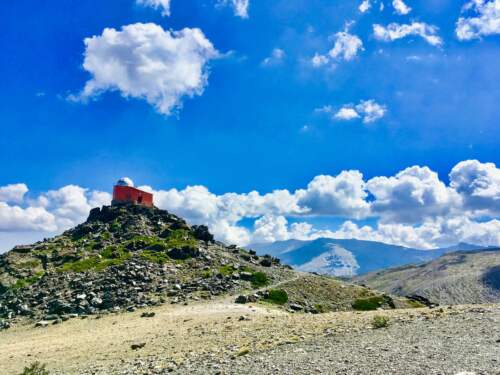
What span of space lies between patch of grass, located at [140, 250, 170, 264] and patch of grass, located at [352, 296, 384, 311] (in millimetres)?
34847

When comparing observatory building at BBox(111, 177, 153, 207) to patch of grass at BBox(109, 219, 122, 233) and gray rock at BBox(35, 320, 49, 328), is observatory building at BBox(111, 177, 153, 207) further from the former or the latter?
gray rock at BBox(35, 320, 49, 328)

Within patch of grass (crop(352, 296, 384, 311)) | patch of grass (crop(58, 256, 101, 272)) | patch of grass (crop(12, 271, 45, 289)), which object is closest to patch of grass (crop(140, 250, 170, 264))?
patch of grass (crop(58, 256, 101, 272))

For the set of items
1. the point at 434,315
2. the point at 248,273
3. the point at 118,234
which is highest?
the point at 118,234

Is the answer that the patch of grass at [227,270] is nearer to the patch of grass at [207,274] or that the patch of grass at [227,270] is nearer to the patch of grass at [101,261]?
the patch of grass at [207,274]

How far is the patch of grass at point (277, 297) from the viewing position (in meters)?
63.2

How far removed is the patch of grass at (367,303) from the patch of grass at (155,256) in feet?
114

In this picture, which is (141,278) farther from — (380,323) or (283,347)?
(283,347)

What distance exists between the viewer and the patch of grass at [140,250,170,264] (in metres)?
82.3

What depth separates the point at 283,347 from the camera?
26.1 metres

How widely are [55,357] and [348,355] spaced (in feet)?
82.5

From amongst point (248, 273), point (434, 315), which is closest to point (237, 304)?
point (248, 273)

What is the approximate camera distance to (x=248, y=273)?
76.6m

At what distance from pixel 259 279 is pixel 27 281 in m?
41.7

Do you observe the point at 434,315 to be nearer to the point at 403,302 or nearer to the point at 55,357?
the point at 55,357
